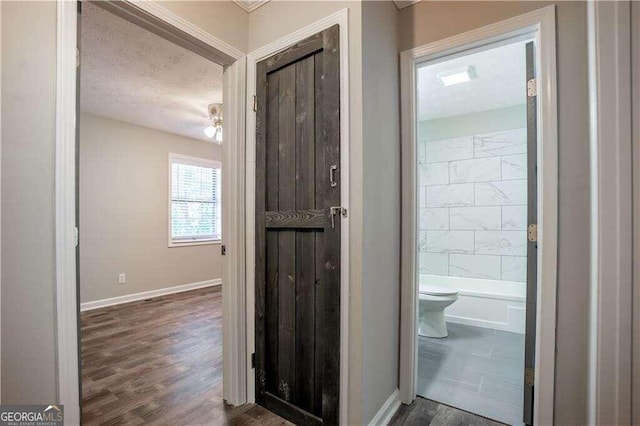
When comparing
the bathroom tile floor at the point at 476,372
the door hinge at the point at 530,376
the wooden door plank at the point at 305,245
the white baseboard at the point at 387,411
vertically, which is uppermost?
the wooden door plank at the point at 305,245

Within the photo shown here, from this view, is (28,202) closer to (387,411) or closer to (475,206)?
(387,411)

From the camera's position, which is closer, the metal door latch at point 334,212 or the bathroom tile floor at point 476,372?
the metal door latch at point 334,212

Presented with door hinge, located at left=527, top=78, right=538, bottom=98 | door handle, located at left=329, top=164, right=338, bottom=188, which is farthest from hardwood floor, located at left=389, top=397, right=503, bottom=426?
door hinge, located at left=527, top=78, right=538, bottom=98

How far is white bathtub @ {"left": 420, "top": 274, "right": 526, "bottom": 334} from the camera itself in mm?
3123

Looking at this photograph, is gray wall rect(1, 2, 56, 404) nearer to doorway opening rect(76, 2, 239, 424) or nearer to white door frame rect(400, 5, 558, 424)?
doorway opening rect(76, 2, 239, 424)

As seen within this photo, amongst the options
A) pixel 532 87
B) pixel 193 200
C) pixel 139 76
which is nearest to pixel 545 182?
pixel 532 87

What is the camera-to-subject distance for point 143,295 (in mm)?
4316

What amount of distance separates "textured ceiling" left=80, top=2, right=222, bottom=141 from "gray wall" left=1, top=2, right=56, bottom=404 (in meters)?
1.04

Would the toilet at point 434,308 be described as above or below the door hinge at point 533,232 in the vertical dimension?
below

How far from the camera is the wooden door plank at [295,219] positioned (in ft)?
5.20

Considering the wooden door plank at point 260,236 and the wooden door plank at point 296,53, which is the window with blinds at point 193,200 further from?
the wooden door plank at point 296,53

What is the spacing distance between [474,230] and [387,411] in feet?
8.97

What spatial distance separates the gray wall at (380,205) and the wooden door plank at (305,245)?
299 mm

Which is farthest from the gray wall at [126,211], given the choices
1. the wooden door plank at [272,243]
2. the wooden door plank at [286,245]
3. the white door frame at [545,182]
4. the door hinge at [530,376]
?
the door hinge at [530,376]
